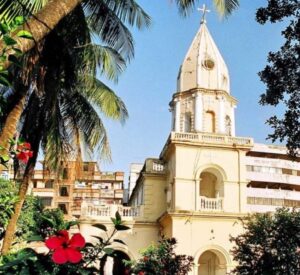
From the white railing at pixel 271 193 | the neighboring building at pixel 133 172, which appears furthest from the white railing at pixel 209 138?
the neighboring building at pixel 133 172

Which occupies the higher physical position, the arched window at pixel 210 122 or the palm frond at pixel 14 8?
the arched window at pixel 210 122

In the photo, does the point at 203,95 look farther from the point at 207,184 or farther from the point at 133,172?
the point at 133,172

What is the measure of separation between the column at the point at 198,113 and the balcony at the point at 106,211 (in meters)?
5.98

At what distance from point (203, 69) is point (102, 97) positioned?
57.3 ft

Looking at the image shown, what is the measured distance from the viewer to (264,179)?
52156 millimetres

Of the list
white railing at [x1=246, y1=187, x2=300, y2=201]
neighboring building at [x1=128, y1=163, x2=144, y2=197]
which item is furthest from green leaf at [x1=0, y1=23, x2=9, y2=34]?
neighboring building at [x1=128, y1=163, x2=144, y2=197]

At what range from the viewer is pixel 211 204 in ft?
90.4

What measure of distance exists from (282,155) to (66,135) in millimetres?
43779

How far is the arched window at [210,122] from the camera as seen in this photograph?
30.4 meters

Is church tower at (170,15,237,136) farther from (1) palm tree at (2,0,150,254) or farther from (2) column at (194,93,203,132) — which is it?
(1) palm tree at (2,0,150,254)

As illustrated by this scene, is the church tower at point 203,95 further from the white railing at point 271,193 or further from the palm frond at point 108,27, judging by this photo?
the white railing at point 271,193

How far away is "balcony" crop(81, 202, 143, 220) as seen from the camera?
29161 mm

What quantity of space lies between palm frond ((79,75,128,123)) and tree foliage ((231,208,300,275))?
7.17 metres

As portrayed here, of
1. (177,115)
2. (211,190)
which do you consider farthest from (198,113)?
(211,190)
